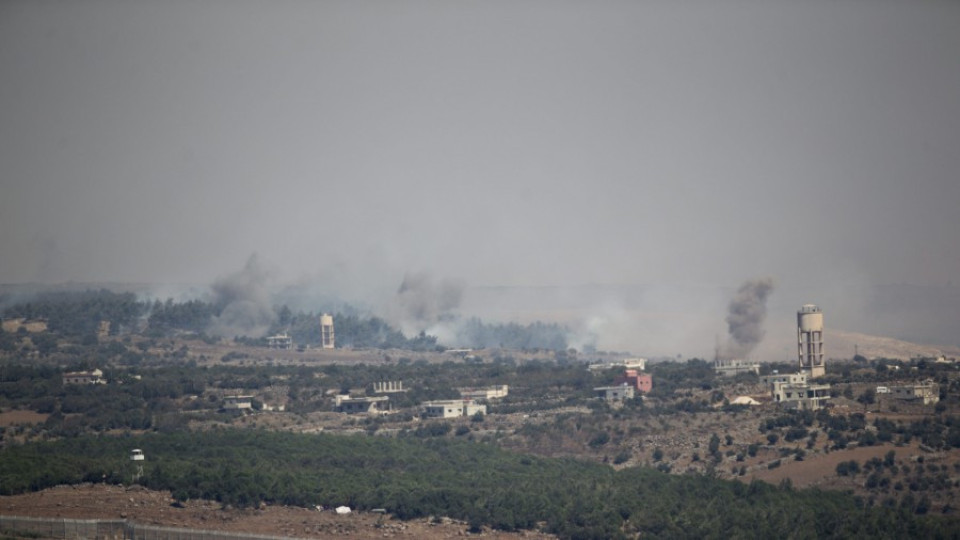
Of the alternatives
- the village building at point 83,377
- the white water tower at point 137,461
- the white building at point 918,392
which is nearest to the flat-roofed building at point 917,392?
the white building at point 918,392

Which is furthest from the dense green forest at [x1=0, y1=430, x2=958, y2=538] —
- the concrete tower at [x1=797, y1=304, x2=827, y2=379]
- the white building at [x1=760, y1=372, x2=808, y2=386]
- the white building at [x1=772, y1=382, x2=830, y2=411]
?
the concrete tower at [x1=797, y1=304, x2=827, y2=379]

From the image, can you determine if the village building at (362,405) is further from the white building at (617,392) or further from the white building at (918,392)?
the white building at (918,392)

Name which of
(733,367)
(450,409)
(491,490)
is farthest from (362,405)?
(491,490)

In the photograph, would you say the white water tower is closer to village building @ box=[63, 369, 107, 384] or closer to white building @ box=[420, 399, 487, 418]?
white building @ box=[420, 399, 487, 418]

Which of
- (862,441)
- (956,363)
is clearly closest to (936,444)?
(862,441)

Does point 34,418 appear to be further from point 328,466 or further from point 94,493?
point 94,493
